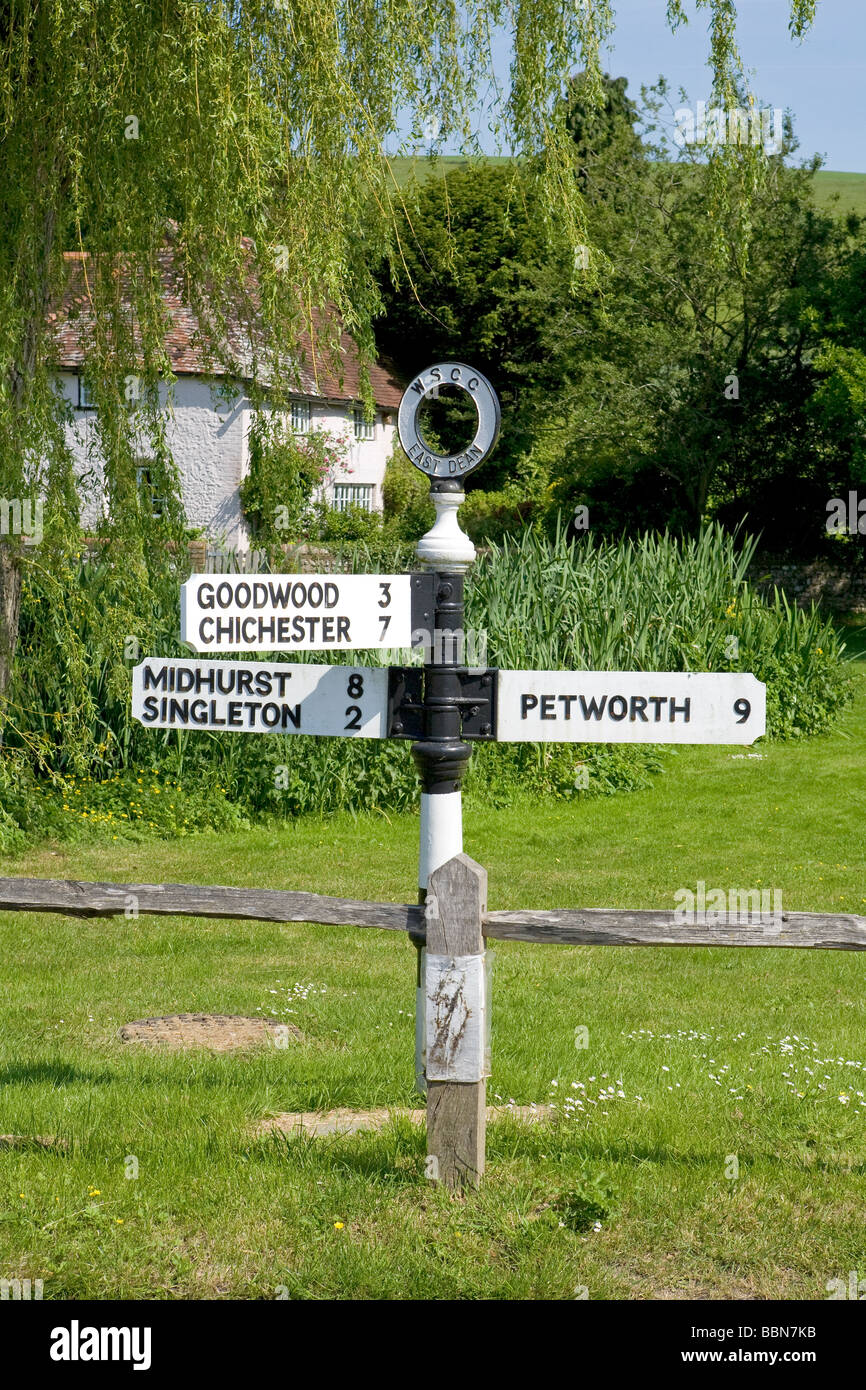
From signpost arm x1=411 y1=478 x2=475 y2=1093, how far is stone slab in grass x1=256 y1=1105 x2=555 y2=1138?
0.47 m

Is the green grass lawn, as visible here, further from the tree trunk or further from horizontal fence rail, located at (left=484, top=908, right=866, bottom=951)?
the tree trunk

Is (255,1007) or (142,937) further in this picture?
(142,937)

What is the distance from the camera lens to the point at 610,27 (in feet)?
21.8

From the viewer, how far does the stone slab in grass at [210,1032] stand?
659 cm

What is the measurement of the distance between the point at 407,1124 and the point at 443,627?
1801 mm

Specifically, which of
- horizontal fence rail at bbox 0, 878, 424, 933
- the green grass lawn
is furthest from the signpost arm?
the green grass lawn

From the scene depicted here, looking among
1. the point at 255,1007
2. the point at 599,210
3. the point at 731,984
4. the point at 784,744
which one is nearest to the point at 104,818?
the point at 255,1007

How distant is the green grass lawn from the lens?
4023 millimetres

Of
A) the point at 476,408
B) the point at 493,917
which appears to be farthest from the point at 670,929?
the point at 476,408

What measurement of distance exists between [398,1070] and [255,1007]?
65.1 inches

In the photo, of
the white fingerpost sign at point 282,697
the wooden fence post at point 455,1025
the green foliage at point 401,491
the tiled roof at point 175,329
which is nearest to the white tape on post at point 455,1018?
the wooden fence post at point 455,1025

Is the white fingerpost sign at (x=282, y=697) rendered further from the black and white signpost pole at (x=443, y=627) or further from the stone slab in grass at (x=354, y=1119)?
the stone slab in grass at (x=354, y=1119)

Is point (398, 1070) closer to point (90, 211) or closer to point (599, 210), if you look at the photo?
point (90, 211)

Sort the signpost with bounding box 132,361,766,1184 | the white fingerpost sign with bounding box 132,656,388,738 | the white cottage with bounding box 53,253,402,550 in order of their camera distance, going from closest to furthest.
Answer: the signpost with bounding box 132,361,766,1184 < the white fingerpost sign with bounding box 132,656,388,738 < the white cottage with bounding box 53,253,402,550
